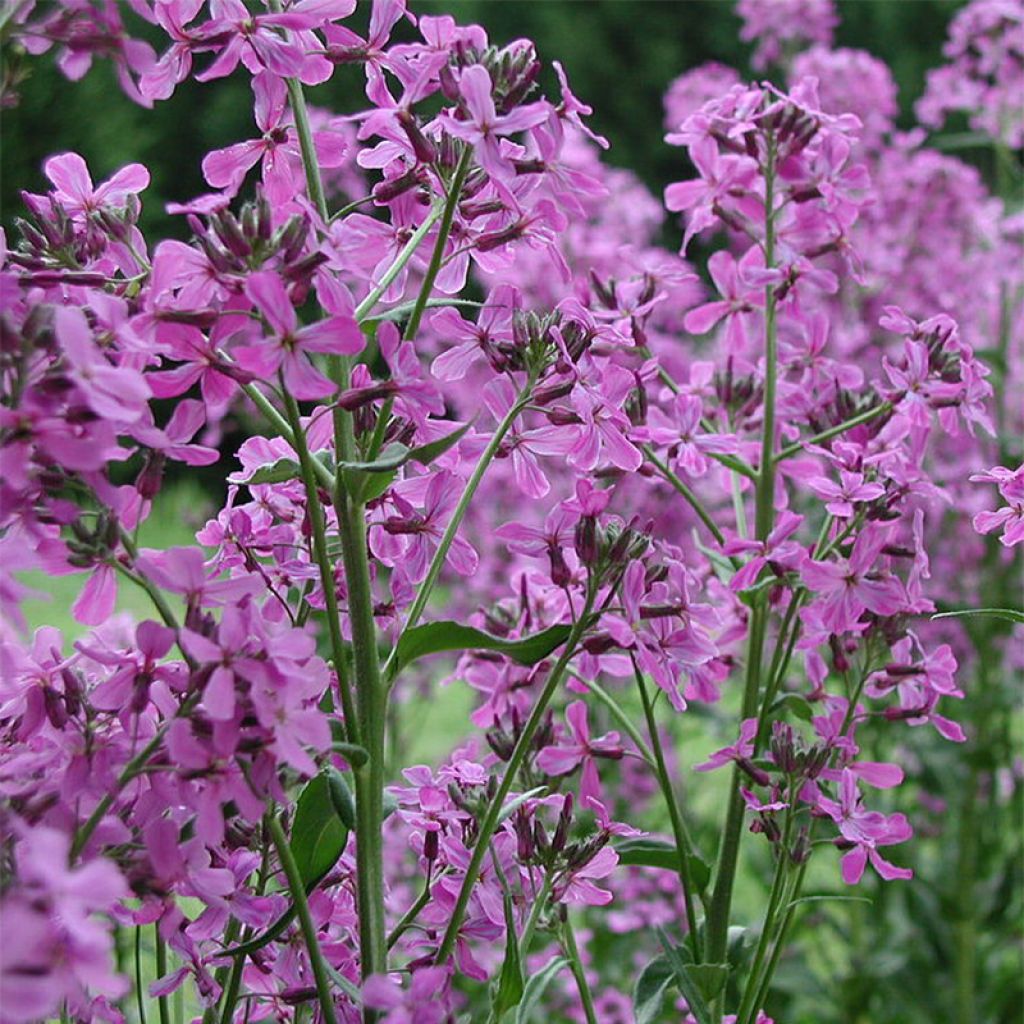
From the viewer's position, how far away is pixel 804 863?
0.68 m

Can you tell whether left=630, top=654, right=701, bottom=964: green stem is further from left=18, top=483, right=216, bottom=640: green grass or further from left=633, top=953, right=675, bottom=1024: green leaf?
left=18, top=483, right=216, bottom=640: green grass

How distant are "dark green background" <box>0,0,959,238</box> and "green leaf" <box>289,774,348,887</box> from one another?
16.7 ft

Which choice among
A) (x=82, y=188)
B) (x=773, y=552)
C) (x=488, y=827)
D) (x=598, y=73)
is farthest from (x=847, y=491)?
(x=598, y=73)

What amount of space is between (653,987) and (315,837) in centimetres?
22

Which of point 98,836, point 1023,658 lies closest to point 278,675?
point 98,836

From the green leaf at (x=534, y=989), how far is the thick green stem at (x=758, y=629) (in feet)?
0.29

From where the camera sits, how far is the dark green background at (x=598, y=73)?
609 cm

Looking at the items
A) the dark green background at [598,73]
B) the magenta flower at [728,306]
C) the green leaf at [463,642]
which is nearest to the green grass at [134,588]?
the dark green background at [598,73]

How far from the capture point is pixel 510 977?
0.56 m

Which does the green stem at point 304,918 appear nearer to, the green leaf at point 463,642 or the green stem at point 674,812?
the green leaf at point 463,642

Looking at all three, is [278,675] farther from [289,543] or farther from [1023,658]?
[1023,658]

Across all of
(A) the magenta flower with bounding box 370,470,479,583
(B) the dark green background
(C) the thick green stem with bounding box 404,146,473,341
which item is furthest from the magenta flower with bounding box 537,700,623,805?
(B) the dark green background

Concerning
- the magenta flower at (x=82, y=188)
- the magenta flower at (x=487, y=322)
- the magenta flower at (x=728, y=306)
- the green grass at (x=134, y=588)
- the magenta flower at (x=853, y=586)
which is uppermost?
the green grass at (x=134, y=588)

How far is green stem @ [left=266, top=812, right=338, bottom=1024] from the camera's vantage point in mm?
498
